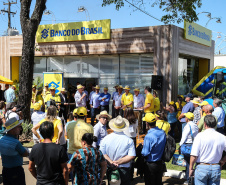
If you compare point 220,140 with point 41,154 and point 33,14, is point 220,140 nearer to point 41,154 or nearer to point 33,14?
point 41,154

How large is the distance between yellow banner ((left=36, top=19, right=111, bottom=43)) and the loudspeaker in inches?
131

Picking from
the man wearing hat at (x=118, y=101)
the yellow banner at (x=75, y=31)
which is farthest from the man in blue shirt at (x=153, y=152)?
the yellow banner at (x=75, y=31)

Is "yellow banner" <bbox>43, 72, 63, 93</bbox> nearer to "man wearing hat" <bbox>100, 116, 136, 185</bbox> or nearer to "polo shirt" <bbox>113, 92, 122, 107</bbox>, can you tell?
"polo shirt" <bbox>113, 92, 122, 107</bbox>

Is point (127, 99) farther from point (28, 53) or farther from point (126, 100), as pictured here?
point (28, 53)

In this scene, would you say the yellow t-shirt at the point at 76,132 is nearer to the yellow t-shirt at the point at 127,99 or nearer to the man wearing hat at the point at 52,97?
the man wearing hat at the point at 52,97

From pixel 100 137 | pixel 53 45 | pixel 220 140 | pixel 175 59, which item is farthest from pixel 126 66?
pixel 220 140

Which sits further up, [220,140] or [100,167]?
[220,140]

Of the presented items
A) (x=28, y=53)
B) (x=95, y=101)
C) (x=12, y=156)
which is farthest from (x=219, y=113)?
(x=28, y=53)

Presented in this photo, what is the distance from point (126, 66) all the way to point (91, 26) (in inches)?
108

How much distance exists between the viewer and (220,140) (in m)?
4.61

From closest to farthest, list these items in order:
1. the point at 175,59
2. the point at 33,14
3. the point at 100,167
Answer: the point at 100,167, the point at 33,14, the point at 175,59

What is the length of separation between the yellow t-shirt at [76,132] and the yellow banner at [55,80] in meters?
8.95

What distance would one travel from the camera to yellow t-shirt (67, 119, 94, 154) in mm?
5578

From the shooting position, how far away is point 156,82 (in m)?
13.3
